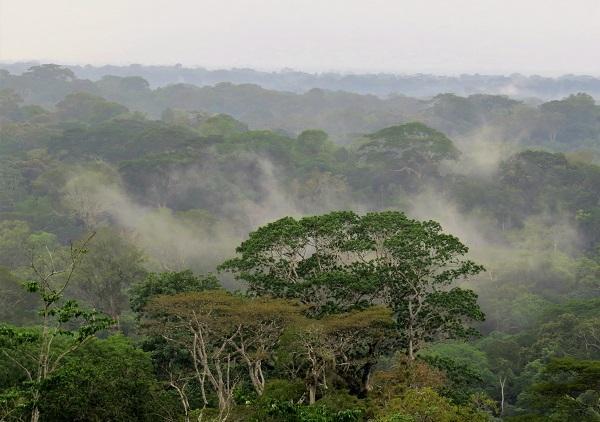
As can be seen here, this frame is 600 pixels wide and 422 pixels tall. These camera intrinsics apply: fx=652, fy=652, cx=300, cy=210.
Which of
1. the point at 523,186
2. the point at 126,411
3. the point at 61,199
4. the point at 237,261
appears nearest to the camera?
the point at 126,411

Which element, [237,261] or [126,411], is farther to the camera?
[237,261]

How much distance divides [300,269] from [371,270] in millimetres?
2822

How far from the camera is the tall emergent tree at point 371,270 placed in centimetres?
2341

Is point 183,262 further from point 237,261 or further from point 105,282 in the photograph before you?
point 237,261

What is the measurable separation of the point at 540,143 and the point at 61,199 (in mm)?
92439

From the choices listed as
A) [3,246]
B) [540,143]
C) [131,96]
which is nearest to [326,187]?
[3,246]

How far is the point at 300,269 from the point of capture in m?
25.0

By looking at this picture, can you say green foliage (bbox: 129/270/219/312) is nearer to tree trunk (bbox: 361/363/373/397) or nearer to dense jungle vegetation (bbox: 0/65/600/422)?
dense jungle vegetation (bbox: 0/65/600/422)

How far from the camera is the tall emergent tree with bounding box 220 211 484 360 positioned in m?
23.4

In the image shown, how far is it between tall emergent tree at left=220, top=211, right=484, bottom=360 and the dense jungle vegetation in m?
0.09

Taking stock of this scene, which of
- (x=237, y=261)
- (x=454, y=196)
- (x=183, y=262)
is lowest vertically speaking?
(x=183, y=262)

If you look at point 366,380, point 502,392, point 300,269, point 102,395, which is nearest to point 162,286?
point 300,269

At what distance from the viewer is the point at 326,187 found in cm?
7675

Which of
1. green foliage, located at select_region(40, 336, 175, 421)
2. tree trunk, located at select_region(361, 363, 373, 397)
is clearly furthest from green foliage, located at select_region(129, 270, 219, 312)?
tree trunk, located at select_region(361, 363, 373, 397)
